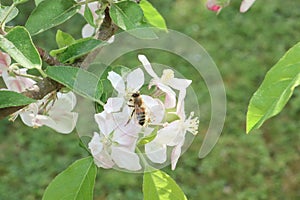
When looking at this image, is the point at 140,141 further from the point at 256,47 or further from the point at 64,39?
the point at 256,47

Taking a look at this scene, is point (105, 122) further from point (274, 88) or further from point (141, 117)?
point (274, 88)

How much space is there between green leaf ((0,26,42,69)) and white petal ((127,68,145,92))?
99 mm

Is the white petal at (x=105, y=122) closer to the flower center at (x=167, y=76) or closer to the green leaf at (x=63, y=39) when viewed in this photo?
the flower center at (x=167, y=76)

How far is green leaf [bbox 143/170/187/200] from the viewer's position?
69 centimetres

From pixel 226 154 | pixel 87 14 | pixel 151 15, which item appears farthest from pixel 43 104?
pixel 226 154

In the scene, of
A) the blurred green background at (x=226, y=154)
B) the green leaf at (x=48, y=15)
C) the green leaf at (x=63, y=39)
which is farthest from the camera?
the blurred green background at (x=226, y=154)

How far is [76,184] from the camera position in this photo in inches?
26.8

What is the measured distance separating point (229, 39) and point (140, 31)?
2511mm

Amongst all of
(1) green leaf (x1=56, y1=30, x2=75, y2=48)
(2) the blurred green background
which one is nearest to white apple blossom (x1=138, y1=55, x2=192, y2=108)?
(1) green leaf (x1=56, y1=30, x2=75, y2=48)

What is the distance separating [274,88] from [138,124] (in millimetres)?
137

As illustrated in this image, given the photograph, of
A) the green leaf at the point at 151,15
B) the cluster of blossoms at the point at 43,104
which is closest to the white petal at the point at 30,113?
the cluster of blossoms at the point at 43,104

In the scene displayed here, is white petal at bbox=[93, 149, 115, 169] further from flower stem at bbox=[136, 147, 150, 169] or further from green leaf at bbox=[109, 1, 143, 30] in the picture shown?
green leaf at bbox=[109, 1, 143, 30]

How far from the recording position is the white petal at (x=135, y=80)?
2.10ft

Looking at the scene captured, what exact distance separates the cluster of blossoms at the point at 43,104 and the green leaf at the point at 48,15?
1.9 inches
